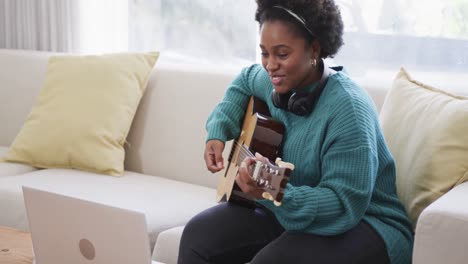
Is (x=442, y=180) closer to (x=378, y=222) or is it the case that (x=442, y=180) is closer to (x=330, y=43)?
(x=378, y=222)

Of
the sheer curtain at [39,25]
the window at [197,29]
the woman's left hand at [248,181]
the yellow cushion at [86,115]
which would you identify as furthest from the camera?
the sheer curtain at [39,25]

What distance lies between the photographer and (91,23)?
350cm

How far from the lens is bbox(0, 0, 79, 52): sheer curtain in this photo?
139 inches

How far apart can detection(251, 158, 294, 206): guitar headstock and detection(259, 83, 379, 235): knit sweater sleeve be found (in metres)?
0.14

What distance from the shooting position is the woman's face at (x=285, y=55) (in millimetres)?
1901

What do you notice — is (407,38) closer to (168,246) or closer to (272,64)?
(272,64)

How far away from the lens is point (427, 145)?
2027mm

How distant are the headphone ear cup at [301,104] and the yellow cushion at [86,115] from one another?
3.39 feet

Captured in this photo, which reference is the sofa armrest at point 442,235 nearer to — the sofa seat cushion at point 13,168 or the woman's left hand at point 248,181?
the woman's left hand at point 248,181

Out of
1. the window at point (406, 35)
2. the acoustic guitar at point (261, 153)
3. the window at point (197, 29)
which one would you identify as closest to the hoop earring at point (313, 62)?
the acoustic guitar at point (261, 153)

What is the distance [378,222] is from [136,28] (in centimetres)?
193

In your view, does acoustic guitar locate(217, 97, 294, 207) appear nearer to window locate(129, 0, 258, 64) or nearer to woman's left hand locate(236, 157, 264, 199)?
woman's left hand locate(236, 157, 264, 199)

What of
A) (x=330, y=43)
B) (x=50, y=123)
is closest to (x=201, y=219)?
(x=330, y=43)

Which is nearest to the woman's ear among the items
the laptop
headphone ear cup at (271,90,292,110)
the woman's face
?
the woman's face
